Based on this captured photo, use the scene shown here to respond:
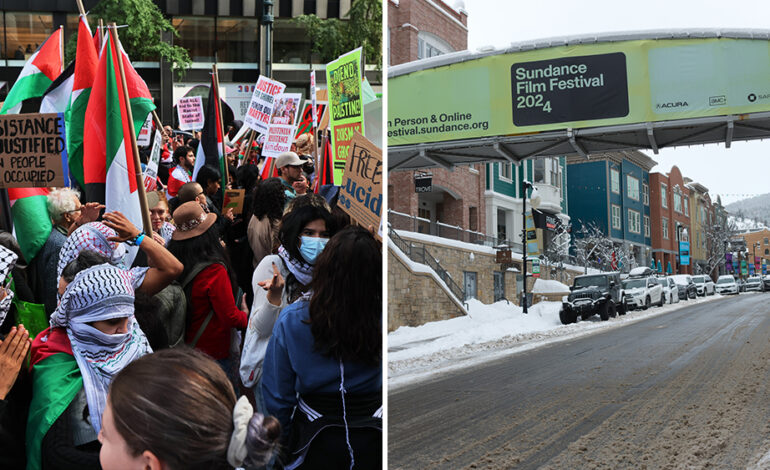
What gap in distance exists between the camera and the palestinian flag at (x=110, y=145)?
2.12m

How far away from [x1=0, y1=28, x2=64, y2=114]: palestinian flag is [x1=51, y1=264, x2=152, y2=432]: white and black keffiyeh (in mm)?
1559

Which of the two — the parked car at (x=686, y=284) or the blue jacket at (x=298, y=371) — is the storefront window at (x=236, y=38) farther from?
the parked car at (x=686, y=284)

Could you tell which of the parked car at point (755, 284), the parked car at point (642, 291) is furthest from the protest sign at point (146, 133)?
the parked car at point (755, 284)

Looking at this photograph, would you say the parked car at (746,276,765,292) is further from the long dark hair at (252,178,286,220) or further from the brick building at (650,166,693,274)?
the long dark hair at (252,178,286,220)

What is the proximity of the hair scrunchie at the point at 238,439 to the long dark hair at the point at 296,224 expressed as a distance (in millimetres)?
1048

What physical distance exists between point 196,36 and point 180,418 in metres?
3.17

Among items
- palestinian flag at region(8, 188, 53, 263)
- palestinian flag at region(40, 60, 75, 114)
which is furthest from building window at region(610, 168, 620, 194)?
palestinian flag at region(8, 188, 53, 263)

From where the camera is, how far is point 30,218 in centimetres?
230

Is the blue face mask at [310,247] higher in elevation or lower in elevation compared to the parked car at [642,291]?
higher

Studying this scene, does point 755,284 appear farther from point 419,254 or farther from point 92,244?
point 92,244

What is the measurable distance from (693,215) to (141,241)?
3.87 metres

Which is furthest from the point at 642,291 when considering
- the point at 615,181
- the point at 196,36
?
the point at 196,36

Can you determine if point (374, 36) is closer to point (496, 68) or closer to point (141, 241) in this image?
point (141, 241)

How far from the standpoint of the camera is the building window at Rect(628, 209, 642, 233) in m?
5.07
